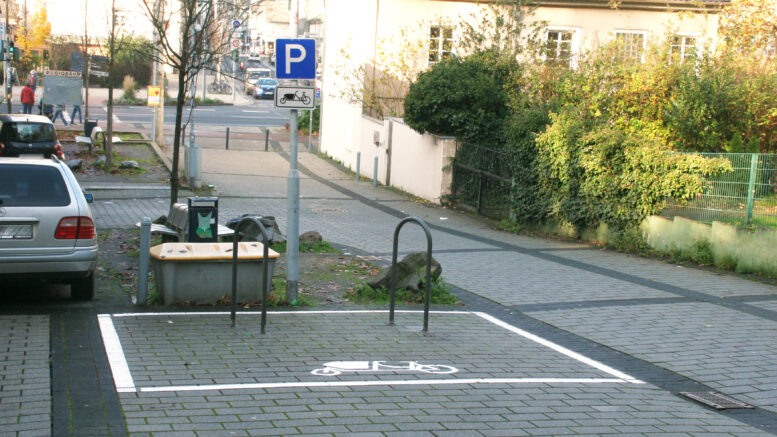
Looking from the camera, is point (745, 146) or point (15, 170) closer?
point (15, 170)

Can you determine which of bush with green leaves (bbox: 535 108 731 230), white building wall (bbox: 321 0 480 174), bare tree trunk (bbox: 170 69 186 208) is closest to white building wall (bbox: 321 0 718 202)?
white building wall (bbox: 321 0 480 174)

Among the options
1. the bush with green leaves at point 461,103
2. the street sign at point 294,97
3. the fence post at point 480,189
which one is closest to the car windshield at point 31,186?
the street sign at point 294,97

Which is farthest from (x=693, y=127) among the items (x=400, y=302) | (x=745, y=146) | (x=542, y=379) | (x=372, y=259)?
(x=542, y=379)

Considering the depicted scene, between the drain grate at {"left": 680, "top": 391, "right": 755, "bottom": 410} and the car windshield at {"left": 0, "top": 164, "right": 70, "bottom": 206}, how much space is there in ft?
20.0

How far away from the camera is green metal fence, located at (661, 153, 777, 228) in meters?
11.9

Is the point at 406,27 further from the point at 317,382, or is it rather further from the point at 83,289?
the point at 317,382

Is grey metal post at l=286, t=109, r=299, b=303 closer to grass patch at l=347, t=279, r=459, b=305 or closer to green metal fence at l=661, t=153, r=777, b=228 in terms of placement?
grass patch at l=347, t=279, r=459, b=305

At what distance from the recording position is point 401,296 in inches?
375

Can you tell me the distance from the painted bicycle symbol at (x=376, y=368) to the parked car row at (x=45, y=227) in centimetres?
308

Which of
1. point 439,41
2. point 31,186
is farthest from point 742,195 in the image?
point 439,41

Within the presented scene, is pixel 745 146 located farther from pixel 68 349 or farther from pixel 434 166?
pixel 68 349

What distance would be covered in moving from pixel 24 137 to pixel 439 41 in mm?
12811

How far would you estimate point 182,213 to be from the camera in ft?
38.0

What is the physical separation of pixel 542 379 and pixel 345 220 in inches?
450
